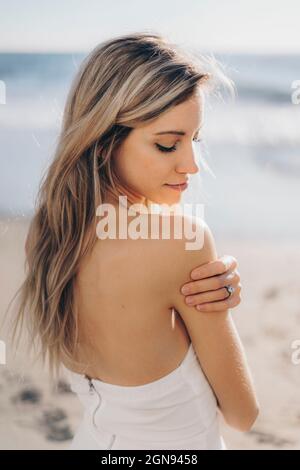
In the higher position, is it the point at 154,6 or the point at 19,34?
the point at 154,6

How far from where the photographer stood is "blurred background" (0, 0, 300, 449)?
443 cm

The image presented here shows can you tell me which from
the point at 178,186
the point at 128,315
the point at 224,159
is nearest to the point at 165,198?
the point at 178,186

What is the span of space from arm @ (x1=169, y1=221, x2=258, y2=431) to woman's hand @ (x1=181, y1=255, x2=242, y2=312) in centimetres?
2

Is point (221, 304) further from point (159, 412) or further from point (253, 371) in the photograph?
point (253, 371)

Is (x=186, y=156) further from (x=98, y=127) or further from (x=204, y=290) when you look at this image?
(x=204, y=290)

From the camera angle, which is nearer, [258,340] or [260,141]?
[258,340]

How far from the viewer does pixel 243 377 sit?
1915 millimetres

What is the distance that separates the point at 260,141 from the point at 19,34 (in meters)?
5.07

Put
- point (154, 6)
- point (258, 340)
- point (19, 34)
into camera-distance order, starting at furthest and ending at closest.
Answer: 1. point (154, 6)
2. point (19, 34)
3. point (258, 340)

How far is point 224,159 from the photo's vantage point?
876cm

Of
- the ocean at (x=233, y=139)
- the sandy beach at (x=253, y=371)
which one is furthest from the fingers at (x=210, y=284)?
the sandy beach at (x=253, y=371)

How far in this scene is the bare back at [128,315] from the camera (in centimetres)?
175

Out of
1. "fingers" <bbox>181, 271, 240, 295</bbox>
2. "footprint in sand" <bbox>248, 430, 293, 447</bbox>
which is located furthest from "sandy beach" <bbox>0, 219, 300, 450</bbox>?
"fingers" <bbox>181, 271, 240, 295</bbox>

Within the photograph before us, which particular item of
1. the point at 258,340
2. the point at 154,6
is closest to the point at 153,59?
the point at 258,340
